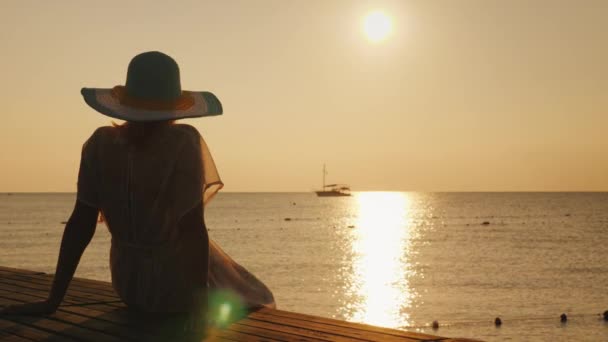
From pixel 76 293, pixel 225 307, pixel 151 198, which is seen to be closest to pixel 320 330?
pixel 225 307

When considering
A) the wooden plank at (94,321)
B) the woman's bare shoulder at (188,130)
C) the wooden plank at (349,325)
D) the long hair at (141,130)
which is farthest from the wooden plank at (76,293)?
the woman's bare shoulder at (188,130)

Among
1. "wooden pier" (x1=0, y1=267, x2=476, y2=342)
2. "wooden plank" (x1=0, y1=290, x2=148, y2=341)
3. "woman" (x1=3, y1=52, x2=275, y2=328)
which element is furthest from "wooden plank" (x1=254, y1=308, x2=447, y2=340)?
"wooden plank" (x1=0, y1=290, x2=148, y2=341)

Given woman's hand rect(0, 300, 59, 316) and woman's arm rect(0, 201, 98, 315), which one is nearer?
woman's arm rect(0, 201, 98, 315)

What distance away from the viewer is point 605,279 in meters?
40.0

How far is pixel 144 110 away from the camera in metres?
3.89

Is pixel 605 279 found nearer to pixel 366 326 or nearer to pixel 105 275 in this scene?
pixel 105 275

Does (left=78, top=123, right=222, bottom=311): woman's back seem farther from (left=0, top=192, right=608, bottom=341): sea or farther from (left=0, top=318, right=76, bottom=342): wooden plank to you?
(left=0, top=192, right=608, bottom=341): sea

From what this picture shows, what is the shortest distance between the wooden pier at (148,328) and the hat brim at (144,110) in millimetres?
1221

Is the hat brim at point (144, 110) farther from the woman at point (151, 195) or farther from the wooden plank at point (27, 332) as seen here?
the wooden plank at point (27, 332)

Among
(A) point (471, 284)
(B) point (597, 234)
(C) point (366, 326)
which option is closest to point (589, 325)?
(A) point (471, 284)

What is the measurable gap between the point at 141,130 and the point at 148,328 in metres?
1.16

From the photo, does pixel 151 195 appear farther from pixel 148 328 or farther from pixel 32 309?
pixel 32 309

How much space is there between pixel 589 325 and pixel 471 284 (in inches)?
447

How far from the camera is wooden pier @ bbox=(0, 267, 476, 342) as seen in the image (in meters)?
3.75
